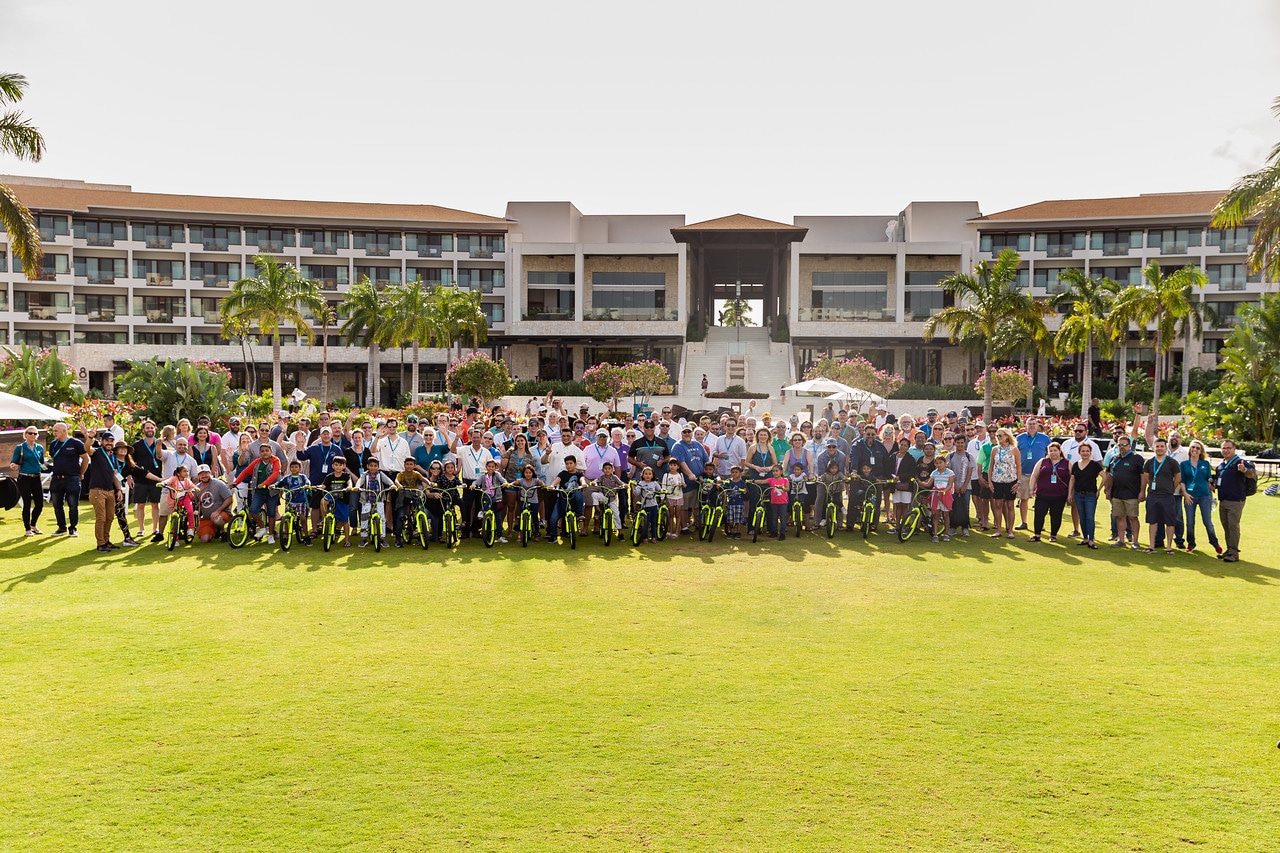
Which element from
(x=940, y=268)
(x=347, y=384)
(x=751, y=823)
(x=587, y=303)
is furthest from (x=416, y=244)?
(x=751, y=823)

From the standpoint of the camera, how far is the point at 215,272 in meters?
63.7

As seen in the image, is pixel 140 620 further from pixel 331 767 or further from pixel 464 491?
pixel 464 491

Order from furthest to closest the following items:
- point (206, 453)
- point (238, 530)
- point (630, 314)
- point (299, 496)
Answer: point (630, 314) → point (206, 453) → point (238, 530) → point (299, 496)

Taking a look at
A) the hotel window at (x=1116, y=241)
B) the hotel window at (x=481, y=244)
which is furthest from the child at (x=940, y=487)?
the hotel window at (x=481, y=244)

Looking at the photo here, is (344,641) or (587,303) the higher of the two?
(587,303)

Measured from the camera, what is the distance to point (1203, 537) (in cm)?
1514

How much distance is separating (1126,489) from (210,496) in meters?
13.7

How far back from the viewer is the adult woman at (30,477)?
46.7 feet

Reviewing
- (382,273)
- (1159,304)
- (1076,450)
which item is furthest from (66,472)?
(382,273)

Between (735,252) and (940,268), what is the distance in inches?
510

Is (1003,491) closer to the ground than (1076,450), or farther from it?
closer to the ground

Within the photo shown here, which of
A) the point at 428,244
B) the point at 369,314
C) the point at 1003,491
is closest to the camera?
the point at 1003,491

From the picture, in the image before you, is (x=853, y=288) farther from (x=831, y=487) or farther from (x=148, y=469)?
(x=148, y=469)

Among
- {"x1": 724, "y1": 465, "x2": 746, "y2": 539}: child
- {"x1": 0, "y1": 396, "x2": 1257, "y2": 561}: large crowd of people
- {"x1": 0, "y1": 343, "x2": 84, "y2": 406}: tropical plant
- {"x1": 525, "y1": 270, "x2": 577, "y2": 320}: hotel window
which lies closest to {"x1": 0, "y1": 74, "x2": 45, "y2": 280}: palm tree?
{"x1": 0, "y1": 343, "x2": 84, "y2": 406}: tropical plant
